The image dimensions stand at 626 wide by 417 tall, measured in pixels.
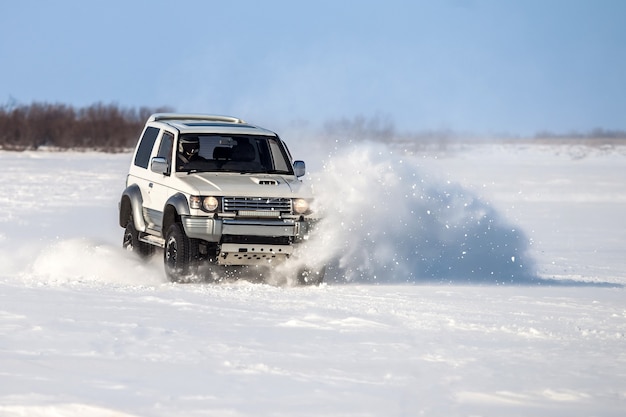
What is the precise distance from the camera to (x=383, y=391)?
273 inches

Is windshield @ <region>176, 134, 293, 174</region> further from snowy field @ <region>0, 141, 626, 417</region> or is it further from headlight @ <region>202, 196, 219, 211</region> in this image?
headlight @ <region>202, 196, 219, 211</region>

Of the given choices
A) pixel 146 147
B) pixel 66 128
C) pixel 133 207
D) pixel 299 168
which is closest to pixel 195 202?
pixel 299 168

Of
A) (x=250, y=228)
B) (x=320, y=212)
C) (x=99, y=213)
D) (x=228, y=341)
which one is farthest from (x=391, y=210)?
(x=99, y=213)

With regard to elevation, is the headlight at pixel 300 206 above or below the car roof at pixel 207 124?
below

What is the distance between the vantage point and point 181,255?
12508 millimetres

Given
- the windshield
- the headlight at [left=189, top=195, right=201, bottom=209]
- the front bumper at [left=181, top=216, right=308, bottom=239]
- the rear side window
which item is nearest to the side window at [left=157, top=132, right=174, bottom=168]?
the windshield

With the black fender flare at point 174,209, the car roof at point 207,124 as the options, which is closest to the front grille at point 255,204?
the black fender flare at point 174,209

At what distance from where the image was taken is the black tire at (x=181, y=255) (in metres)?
12.5

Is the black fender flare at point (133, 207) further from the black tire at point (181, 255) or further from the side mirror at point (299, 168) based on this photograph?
the side mirror at point (299, 168)

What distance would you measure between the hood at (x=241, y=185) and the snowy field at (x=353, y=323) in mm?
496

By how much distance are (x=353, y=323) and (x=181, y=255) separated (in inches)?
129

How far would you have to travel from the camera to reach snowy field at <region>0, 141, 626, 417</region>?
265 inches

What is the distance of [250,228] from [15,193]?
763 inches

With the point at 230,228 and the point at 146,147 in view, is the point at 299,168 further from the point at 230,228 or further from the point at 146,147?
the point at 146,147
